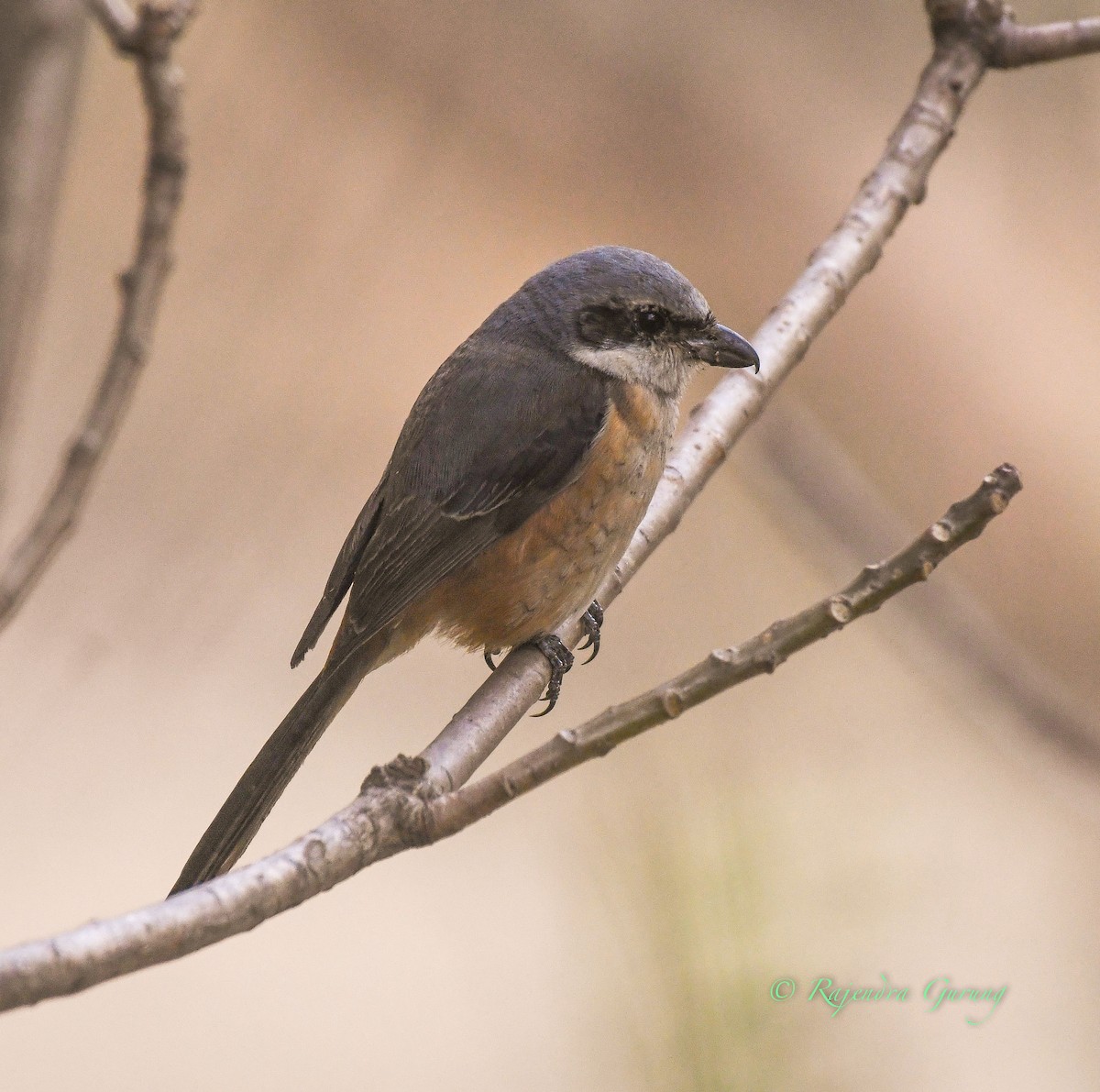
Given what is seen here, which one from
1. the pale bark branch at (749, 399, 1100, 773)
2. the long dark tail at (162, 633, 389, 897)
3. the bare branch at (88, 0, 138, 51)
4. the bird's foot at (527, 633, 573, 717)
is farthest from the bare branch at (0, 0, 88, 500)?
the pale bark branch at (749, 399, 1100, 773)

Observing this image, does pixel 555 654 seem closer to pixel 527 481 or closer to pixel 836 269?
pixel 527 481

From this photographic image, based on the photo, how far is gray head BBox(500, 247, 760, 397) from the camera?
2.54 metres

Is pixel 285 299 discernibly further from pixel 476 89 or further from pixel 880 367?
pixel 880 367

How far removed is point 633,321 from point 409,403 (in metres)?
3.05

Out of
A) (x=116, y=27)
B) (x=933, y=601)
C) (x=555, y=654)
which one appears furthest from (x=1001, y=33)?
(x=116, y=27)

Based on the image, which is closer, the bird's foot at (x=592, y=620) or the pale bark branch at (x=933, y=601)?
the bird's foot at (x=592, y=620)

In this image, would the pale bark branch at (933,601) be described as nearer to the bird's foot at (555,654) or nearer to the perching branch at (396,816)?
the bird's foot at (555,654)

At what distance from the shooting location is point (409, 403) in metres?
5.51

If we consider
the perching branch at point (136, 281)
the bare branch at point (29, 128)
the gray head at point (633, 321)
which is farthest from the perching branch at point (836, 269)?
the bare branch at point (29, 128)

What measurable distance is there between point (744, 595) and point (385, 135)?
2.53 meters

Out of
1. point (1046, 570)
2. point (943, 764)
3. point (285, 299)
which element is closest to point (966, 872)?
point (943, 764)

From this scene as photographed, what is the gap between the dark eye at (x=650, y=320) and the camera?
2.55m

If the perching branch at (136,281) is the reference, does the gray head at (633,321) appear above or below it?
above

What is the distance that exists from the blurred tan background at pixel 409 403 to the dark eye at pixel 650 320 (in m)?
0.99
